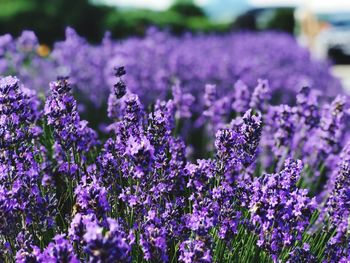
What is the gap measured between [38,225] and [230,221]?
86 centimetres

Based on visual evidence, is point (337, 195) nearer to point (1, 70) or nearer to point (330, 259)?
point (330, 259)

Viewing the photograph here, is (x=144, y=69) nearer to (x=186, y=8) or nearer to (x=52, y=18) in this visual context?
(x=52, y=18)

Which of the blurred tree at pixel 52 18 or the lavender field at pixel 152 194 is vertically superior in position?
the lavender field at pixel 152 194

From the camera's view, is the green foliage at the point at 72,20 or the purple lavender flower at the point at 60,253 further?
the green foliage at the point at 72,20

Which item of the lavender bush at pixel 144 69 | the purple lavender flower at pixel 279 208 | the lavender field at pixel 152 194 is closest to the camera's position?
the lavender field at pixel 152 194

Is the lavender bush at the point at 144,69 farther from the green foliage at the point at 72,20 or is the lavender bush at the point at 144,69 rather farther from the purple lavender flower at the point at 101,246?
the green foliage at the point at 72,20

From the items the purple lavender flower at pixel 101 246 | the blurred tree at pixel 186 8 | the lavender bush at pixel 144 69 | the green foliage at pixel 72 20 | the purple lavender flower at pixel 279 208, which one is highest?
the purple lavender flower at pixel 101 246

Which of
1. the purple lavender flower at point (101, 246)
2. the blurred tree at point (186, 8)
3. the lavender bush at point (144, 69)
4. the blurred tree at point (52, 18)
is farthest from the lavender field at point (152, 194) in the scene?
the blurred tree at point (186, 8)

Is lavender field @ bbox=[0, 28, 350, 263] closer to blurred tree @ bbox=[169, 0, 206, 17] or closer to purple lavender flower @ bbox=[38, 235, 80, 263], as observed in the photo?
purple lavender flower @ bbox=[38, 235, 80, 263]

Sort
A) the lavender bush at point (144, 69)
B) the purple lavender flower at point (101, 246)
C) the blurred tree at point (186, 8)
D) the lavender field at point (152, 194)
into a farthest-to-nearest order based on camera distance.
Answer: the blurred tree at point (186, 8) → the lavender bush at point (144, 69) → the lavender field at point (152, 194) → the purple lavender flower at point (101, 246)

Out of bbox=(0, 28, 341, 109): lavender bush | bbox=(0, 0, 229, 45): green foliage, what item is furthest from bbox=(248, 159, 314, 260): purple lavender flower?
bbox=(0, 0, 229, 45): green foliage

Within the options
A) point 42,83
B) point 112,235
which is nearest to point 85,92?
point 42,83

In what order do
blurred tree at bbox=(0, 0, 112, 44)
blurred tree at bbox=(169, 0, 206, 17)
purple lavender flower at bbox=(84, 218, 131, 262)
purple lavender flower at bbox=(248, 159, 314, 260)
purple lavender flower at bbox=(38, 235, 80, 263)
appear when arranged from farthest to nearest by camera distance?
blurred tree at bbox=(169, 0, 206, 17), blurred tree at bbox=(0, 0, 112, 44), purple lavender flower at bbox=(248, 159, 314, 260), purple lavender flower at bbox=(38, 235, 80, 263), purple lavender flower at bbox=(84, 218, 131, 262)

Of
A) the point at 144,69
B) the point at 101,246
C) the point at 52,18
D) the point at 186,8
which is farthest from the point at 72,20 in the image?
the point at 101,246
